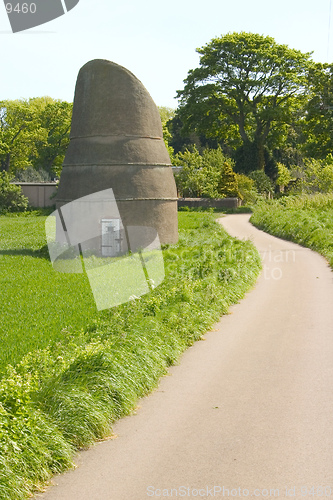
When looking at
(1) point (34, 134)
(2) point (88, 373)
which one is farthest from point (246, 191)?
(2) point (88, 373)

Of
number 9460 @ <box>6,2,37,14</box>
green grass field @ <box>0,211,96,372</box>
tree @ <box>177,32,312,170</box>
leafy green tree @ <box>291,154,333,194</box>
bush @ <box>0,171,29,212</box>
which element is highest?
tree @ <box>177,32,312,170</box>

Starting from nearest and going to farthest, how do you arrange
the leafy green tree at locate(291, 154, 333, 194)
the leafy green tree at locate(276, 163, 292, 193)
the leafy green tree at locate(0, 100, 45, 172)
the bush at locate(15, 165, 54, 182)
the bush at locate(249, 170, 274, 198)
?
the leafy green tree at locate(291, 154, 333, 194)
the bush at locate(249, 170, 274, 198)
the leafy green tree at locate(276, 163, 292, 193)
the leafy green tree at locate(0, 100, 45, 172)
the bush at locate(15, 165, 54, 182)

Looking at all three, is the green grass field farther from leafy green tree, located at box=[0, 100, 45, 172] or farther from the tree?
leafy green tree, located at box=[0, 100, 45, 172]

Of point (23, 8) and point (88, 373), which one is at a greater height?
point (23, 8)

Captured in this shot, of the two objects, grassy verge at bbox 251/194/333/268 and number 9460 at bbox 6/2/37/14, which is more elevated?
number 9460 at bbox 6/2/37/14

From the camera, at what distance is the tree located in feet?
190

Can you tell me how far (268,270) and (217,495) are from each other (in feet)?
46.3

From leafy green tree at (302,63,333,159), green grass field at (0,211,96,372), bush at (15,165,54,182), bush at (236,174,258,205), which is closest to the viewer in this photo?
green grass field at (0,211,96,372)

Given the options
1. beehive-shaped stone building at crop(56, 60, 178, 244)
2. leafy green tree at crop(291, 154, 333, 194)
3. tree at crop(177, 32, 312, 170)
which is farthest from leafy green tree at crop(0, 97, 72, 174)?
beehive-shaped stone building at crop(56, 60, 178, 244)

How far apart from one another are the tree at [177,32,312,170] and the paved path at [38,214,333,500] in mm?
49592

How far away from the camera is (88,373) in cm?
754

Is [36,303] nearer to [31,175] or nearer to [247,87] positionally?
[247,87]

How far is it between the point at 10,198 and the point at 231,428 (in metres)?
40.7

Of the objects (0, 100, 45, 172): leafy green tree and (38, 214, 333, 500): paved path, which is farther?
(0, 100, 45, 172): leafy green tree
